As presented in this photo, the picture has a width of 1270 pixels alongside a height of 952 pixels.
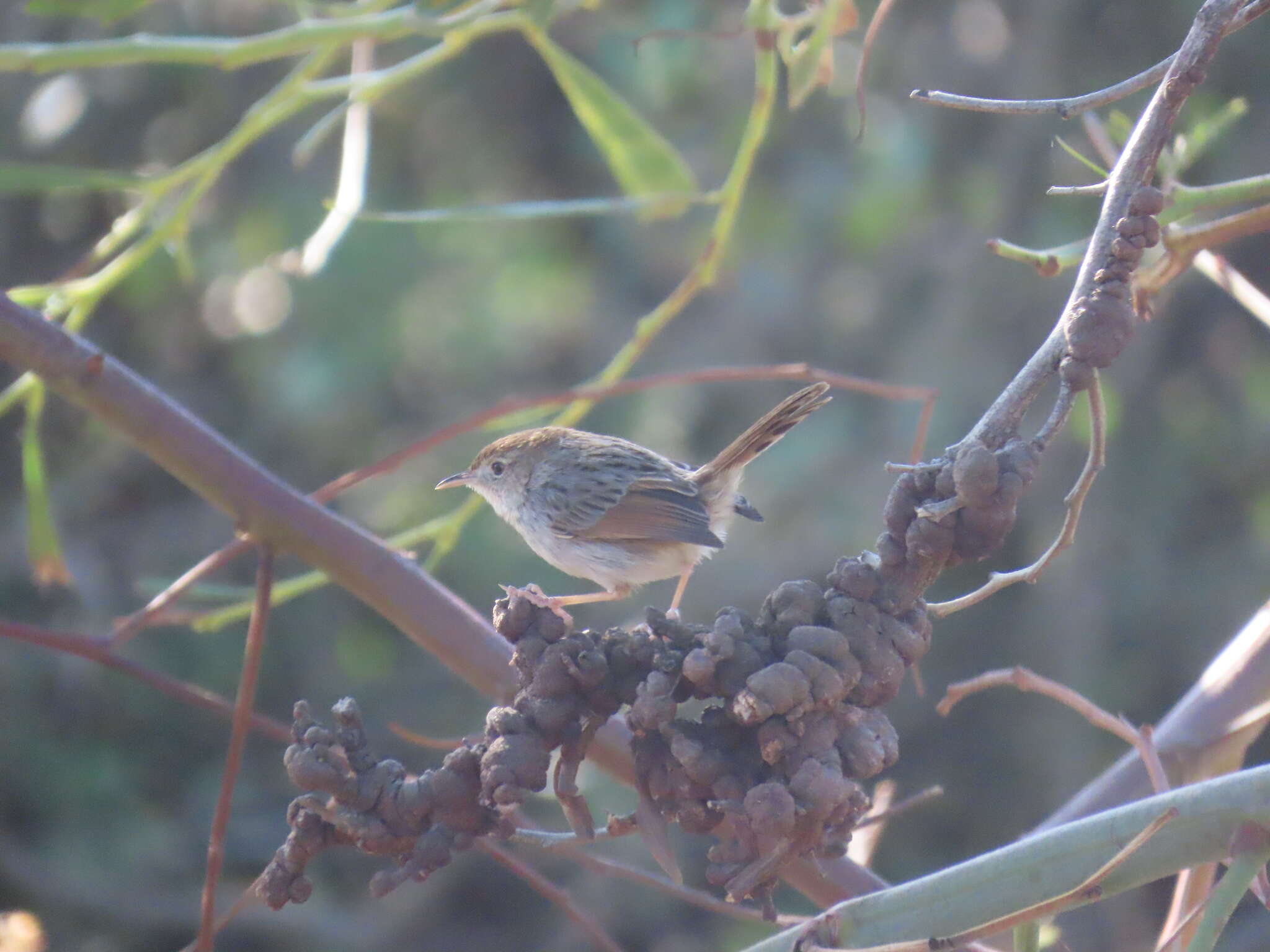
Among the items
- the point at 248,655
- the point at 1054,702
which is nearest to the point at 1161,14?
the point at 1054,702

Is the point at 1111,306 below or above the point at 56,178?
below

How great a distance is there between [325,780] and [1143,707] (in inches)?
215

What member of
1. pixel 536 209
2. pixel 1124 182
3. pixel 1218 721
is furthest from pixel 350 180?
pixel 1218 721

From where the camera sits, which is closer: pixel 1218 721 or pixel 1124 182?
pixel 1124 182

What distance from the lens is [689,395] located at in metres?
6.20

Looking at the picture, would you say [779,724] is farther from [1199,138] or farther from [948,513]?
[1199,138]

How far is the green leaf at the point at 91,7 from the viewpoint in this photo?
215 cm

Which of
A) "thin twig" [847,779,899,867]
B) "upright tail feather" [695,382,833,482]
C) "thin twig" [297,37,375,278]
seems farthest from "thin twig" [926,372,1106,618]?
"thin twig" [297,37,375,278]

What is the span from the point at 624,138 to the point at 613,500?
46.8 inches

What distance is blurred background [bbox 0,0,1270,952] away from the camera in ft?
17.7

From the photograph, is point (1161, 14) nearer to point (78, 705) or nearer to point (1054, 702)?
point (1054, 702)

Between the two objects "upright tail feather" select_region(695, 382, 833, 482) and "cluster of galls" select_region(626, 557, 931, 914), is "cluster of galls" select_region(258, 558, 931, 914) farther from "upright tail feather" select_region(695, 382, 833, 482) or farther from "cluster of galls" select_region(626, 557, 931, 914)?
"upright tail feather" select_region(695, 382, 833, 482)

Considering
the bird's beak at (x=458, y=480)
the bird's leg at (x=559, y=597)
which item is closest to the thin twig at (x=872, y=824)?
the bird's leg at (x=559, y=597)

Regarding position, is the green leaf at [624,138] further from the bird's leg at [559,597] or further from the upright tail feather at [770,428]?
the bird's leg at [559,597]
